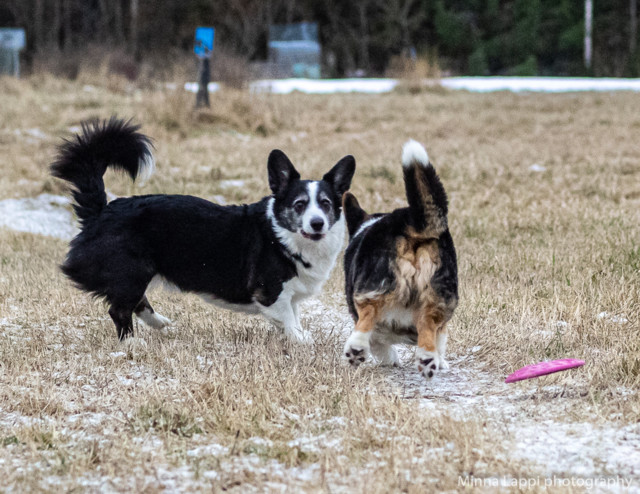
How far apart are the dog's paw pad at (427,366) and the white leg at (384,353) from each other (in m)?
0.44

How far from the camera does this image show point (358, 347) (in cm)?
340

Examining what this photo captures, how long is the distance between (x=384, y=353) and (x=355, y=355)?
502 millimetres

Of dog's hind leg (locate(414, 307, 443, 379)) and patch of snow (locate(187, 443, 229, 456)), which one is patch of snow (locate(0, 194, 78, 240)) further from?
patch of snow (locate(187, 443, 229, 456))

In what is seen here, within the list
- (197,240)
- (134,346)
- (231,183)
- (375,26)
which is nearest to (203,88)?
(231,183)

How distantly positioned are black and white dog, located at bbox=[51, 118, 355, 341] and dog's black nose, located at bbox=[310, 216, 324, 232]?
0.03 m

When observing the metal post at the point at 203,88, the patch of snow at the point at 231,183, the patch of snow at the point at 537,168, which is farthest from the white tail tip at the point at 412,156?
the metal post at the point at 203,88

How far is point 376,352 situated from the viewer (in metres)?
3.91

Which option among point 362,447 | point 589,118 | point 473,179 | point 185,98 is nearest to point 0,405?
point 362,447

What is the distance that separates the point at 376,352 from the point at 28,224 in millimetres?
5181

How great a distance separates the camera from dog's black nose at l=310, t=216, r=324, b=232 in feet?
13.9

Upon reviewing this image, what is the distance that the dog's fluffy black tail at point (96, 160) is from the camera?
14.5 feet

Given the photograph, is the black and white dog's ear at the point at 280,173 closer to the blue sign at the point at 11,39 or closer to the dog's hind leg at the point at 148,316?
the dog's hind leg at the point at 148,316

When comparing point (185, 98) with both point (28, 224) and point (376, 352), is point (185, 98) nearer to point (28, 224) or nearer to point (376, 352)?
point (28, 224)

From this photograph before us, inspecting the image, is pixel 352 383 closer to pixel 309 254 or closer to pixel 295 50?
pixel 309 254
